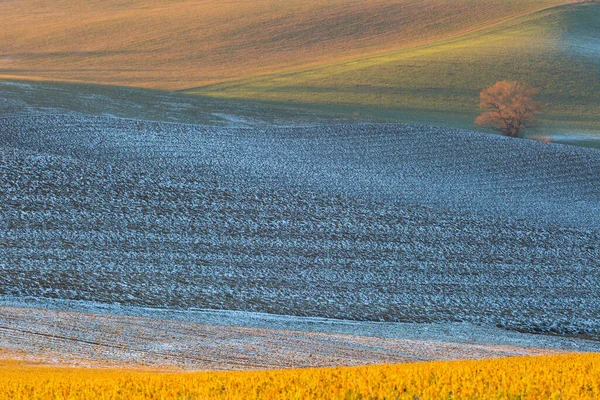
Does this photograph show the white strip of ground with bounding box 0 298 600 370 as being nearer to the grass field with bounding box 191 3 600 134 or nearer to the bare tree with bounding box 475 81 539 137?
the bare tree with bounding box 475 81 539 137

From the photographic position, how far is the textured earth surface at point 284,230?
27.0 metres

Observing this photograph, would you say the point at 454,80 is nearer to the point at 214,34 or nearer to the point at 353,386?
the point at 214,34

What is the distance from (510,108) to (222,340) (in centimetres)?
4976

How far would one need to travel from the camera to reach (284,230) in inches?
1334

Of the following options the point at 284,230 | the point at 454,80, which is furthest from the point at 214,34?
the point at 284,230

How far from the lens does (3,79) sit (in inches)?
2564

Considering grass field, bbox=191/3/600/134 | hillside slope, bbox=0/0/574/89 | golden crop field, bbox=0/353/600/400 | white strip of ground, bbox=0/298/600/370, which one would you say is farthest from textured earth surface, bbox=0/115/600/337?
hillside slope, bbox=0/0/574/89

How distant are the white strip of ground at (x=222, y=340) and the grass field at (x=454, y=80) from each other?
44.3 m

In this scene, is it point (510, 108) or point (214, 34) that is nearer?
point (510, 108)

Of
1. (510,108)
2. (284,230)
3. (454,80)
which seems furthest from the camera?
(454,80)

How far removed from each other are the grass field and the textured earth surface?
2242 centimetres

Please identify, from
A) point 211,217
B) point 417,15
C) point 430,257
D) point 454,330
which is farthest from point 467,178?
point 417,15

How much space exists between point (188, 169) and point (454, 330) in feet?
68.6

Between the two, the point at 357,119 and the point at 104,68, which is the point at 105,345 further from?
the point at 104,68
